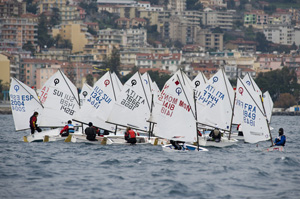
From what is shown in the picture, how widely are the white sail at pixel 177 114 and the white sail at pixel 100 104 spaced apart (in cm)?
758

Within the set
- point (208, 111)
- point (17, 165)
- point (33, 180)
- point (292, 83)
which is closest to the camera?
point (33, 180)

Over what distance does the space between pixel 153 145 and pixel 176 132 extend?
13.3 ft

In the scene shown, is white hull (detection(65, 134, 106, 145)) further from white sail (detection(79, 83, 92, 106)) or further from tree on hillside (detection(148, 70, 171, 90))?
tree on hillside (detection(148, 70, 171, 90))

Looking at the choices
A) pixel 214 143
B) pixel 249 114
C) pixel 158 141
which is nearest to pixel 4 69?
pixel 158 141

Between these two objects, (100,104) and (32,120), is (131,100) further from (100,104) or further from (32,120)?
(32,120)

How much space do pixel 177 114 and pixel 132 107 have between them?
6.02m

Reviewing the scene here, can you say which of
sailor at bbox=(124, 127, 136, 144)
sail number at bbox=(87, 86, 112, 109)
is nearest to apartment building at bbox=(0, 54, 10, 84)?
sail number at bbox=(87, 86, 112, 109)

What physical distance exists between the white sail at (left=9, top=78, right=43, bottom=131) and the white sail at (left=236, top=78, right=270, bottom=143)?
47.3 feet

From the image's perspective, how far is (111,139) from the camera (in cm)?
4400

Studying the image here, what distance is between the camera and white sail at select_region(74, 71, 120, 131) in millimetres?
46844

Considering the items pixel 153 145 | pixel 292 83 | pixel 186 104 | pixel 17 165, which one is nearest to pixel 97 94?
pixel 153 145

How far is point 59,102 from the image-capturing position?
49562mm

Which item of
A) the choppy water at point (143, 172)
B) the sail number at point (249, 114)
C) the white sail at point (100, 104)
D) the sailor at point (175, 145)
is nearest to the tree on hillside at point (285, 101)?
the white sail at point (100, 104)

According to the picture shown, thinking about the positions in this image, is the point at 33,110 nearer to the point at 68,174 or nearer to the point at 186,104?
the point at 186,104
